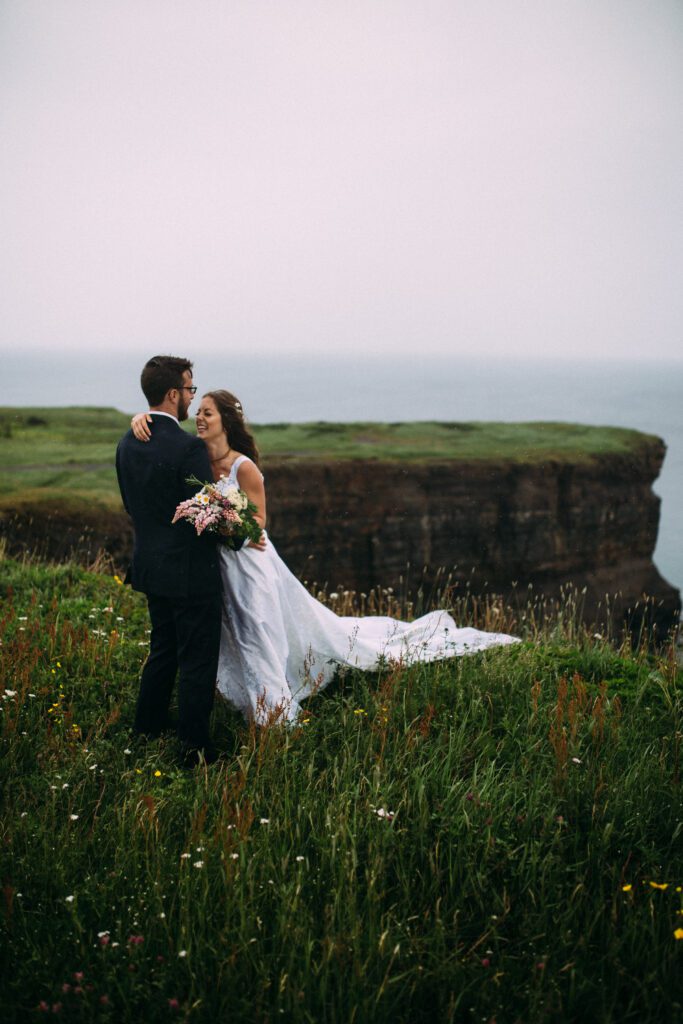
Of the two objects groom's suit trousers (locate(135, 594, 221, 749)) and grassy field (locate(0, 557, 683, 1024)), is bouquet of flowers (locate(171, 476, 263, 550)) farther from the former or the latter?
grassy field (locate(0, 557, 683, 1024))

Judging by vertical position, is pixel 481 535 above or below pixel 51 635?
below

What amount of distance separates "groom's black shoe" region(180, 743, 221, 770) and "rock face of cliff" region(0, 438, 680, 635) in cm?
1935

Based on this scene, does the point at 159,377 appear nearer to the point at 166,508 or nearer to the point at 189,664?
the point at 166,508

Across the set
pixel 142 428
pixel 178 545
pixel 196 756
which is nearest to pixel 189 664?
pixel 196 756

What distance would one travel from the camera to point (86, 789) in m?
4.21

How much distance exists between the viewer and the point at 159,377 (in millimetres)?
4949

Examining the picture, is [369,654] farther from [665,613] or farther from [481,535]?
[665,613]

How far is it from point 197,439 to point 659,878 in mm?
3468

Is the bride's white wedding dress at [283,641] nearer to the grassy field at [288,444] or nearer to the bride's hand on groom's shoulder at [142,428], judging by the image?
the bride's hand on groom's shoulder at [142,428]

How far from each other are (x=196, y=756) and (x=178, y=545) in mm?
1334

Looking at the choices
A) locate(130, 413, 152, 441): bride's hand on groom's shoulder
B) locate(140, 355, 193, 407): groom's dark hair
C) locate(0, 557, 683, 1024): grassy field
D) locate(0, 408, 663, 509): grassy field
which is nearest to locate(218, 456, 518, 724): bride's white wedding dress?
locate(0, 557, 683, 1024): grassy field

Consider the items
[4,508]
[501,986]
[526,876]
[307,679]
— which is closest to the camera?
[501,986]

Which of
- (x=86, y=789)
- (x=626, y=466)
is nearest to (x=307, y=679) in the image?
(x=86, y=789)

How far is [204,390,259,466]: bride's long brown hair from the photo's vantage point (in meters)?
5.61
